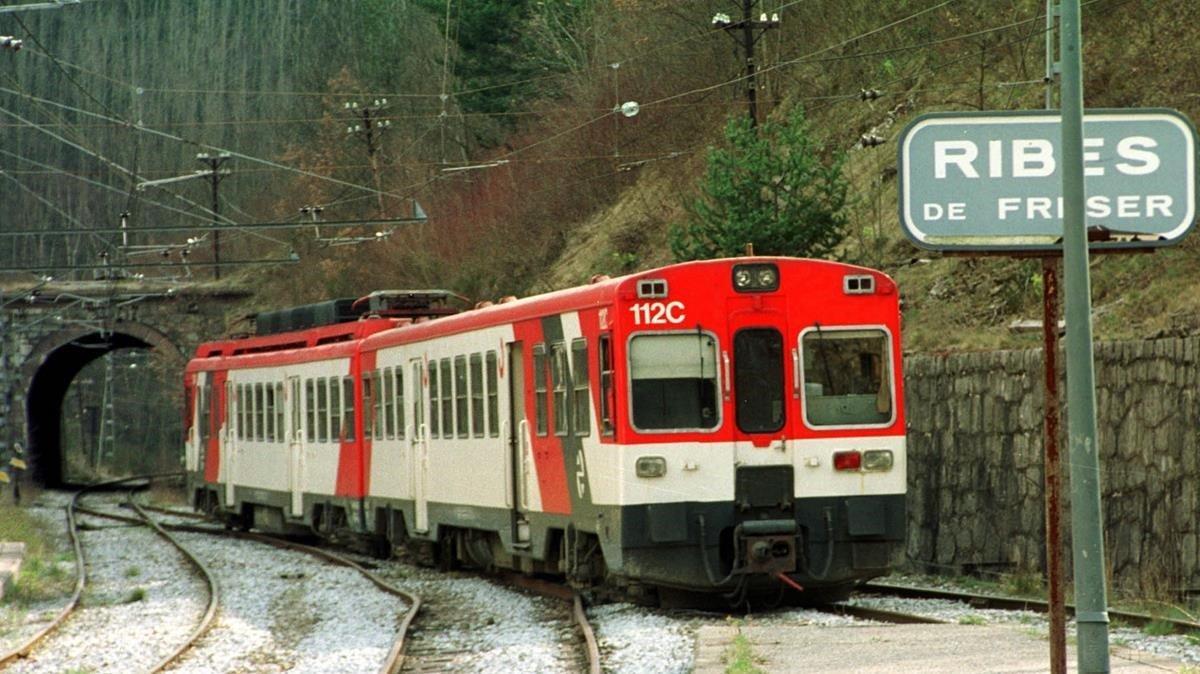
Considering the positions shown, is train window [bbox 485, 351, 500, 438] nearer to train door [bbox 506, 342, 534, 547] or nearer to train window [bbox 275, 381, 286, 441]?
train door [bbox 506, 342, 534, 547]

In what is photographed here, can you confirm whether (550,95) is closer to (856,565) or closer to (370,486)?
(370,486)

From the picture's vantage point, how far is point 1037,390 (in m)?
18.2

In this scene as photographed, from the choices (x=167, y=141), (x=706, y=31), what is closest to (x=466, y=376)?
(x=706, y=31)

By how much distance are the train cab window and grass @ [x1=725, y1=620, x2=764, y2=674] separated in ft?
14.7

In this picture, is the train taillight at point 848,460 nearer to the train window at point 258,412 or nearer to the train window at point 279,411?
the train window at point 279,411

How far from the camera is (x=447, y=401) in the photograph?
68.1 ft

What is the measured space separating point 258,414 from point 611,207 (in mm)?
19172

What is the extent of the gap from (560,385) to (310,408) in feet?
34.9

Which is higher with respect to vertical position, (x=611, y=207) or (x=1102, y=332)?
(x=611, y=207)

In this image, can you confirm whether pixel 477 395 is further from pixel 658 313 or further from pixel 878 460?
pixel 878 460

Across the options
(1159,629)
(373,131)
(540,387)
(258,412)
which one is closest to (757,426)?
(540,387)

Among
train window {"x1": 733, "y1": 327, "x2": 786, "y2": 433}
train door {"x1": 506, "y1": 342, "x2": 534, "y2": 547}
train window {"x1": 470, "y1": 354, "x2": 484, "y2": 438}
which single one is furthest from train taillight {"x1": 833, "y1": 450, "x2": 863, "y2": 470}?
train window {"x1": 470, "y1": 354, "x2": 484, "y2": 438}

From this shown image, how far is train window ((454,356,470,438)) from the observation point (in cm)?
2012

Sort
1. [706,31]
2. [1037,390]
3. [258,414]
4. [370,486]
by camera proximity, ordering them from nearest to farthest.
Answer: [1037,390] < [370,486] < [258,414] < [706,31]
